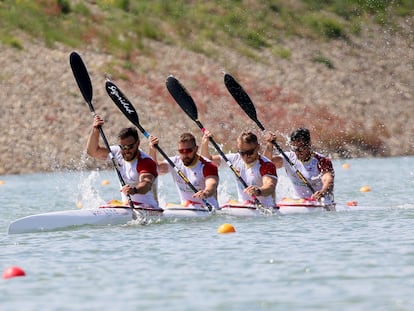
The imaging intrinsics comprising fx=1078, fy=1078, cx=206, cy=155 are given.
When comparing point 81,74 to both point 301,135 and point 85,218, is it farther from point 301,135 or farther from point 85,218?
point 301,135

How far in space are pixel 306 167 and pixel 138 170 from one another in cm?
288

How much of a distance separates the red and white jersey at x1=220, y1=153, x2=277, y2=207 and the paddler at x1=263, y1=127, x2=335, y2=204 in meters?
0.46

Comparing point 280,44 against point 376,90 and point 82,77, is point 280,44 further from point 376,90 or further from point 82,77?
point 82,77

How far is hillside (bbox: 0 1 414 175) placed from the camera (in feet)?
110

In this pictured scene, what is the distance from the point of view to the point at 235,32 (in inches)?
1634

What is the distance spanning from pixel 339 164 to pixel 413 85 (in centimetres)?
946

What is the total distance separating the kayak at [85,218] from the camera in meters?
13.6

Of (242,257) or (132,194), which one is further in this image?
(132,194)

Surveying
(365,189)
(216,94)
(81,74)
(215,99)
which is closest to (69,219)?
(81,74)

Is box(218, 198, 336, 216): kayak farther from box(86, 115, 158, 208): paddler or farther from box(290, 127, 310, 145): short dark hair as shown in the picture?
box(86, 115, 158, 208): paddler

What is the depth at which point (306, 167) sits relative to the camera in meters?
→ 15.7

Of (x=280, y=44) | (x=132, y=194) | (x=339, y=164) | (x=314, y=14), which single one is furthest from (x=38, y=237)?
(x=314, y=14)

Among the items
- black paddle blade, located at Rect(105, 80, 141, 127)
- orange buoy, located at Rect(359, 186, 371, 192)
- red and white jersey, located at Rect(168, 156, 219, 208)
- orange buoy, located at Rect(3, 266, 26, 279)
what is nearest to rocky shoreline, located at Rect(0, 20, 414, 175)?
orange buoy, located at Rect(359, 186, 371, 192)

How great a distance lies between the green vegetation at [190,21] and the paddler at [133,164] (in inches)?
940
